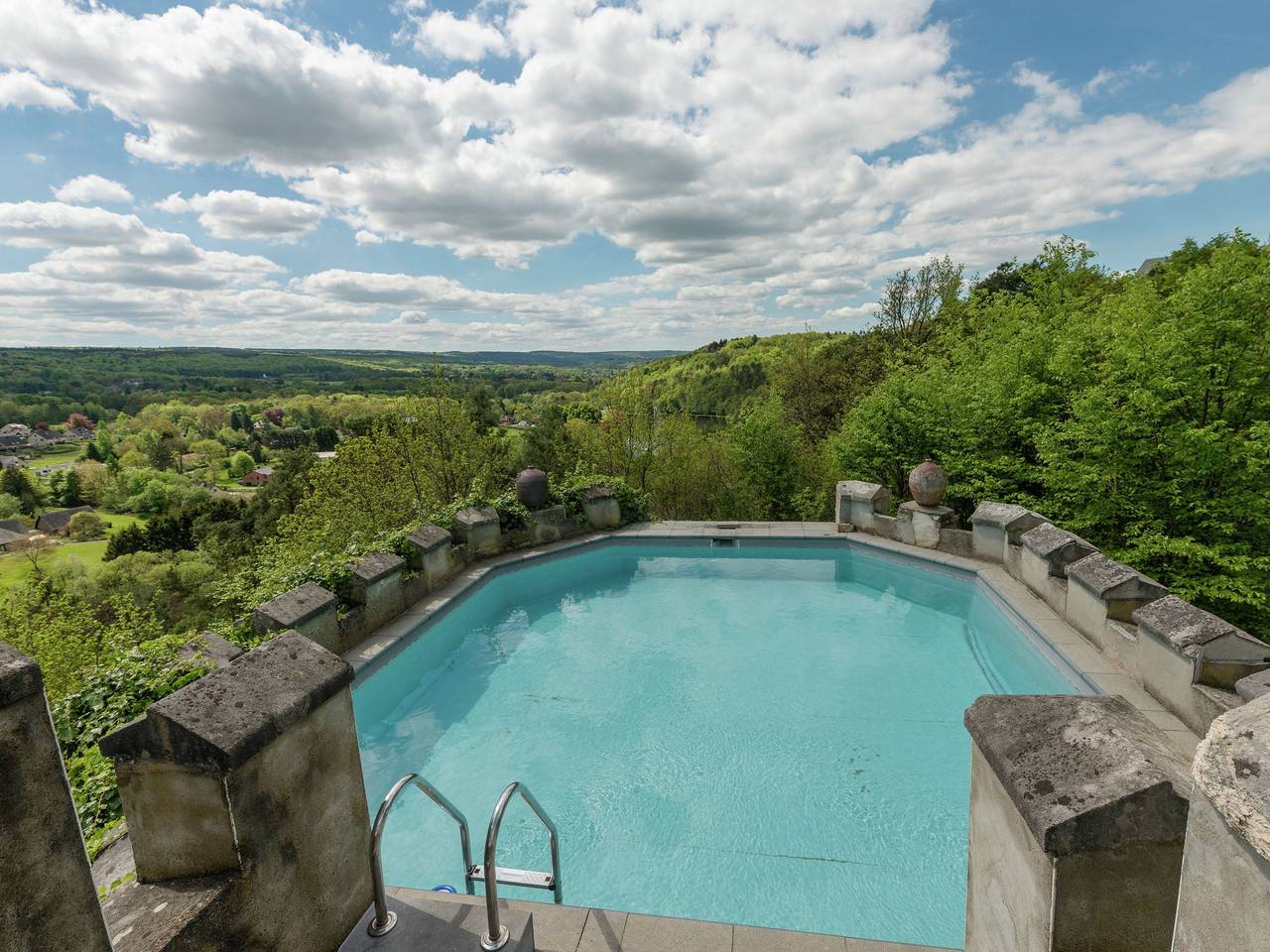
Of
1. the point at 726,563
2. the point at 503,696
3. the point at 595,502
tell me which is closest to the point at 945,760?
the point at 503,696

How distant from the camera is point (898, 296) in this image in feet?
80.3

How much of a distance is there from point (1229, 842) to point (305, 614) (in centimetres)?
653

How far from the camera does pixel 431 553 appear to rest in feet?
27.1

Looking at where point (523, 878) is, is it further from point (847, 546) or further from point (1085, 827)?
point (847, 546)

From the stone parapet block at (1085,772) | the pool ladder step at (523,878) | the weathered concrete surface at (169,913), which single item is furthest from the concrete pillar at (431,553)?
the stone parapet block at (1085,772)

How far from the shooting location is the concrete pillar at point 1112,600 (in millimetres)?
5699

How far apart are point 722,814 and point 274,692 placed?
3.70m

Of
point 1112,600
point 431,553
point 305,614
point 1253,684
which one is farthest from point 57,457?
point 1253,684

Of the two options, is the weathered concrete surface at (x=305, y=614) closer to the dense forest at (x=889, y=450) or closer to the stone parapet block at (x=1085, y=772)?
the dense forest at (x=889, y=450)

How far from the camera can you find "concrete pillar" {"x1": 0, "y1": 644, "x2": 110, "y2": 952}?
48.6 inches

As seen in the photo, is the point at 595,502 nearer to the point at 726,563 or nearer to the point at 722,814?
the point at 726,563

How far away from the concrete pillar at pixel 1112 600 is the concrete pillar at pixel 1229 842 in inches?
230

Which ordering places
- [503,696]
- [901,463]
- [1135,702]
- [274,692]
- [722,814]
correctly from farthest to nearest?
[901,463] < [503,696] < [1135,702] < [722,814] < [274,692]

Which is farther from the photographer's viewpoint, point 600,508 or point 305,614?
point 600,508
